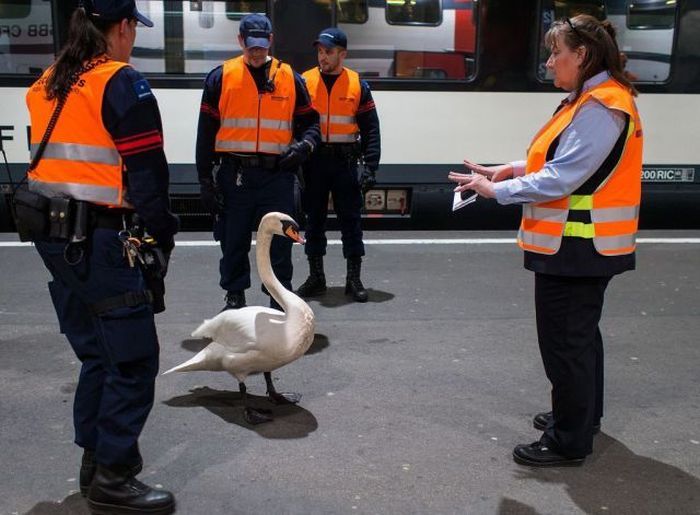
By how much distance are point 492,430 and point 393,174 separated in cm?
456

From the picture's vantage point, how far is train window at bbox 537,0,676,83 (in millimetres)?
8547

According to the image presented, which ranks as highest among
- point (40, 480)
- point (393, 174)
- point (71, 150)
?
point (71, 150)

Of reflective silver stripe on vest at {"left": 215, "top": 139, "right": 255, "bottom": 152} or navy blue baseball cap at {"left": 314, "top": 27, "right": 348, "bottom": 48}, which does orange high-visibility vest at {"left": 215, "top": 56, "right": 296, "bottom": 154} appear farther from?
navy blue baseball cap at {"left": 314, "top": 27, "right": 348, "bottom": 48}

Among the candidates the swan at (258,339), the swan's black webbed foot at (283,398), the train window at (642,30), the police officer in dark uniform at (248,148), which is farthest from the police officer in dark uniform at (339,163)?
the train window at (642,30)

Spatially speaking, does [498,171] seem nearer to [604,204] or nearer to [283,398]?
[604,204]

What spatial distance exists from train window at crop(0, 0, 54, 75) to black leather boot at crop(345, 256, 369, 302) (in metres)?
3.65

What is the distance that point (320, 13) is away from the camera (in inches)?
323

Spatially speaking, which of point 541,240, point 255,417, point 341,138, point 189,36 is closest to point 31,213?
point 255,417

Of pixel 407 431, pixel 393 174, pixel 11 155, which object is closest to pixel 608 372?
pixel 407 431

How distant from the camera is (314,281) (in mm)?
6668

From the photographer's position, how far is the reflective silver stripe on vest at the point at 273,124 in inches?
217

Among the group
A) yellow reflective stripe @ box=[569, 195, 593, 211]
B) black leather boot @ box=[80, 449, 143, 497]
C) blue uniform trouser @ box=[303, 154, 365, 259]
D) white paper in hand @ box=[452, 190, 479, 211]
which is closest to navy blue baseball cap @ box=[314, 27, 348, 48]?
blue uniform trouser @ box=[303, 154, 365, 259]

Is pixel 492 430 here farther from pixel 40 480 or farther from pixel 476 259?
pixel 476 259

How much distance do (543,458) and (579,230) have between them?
1.05m
